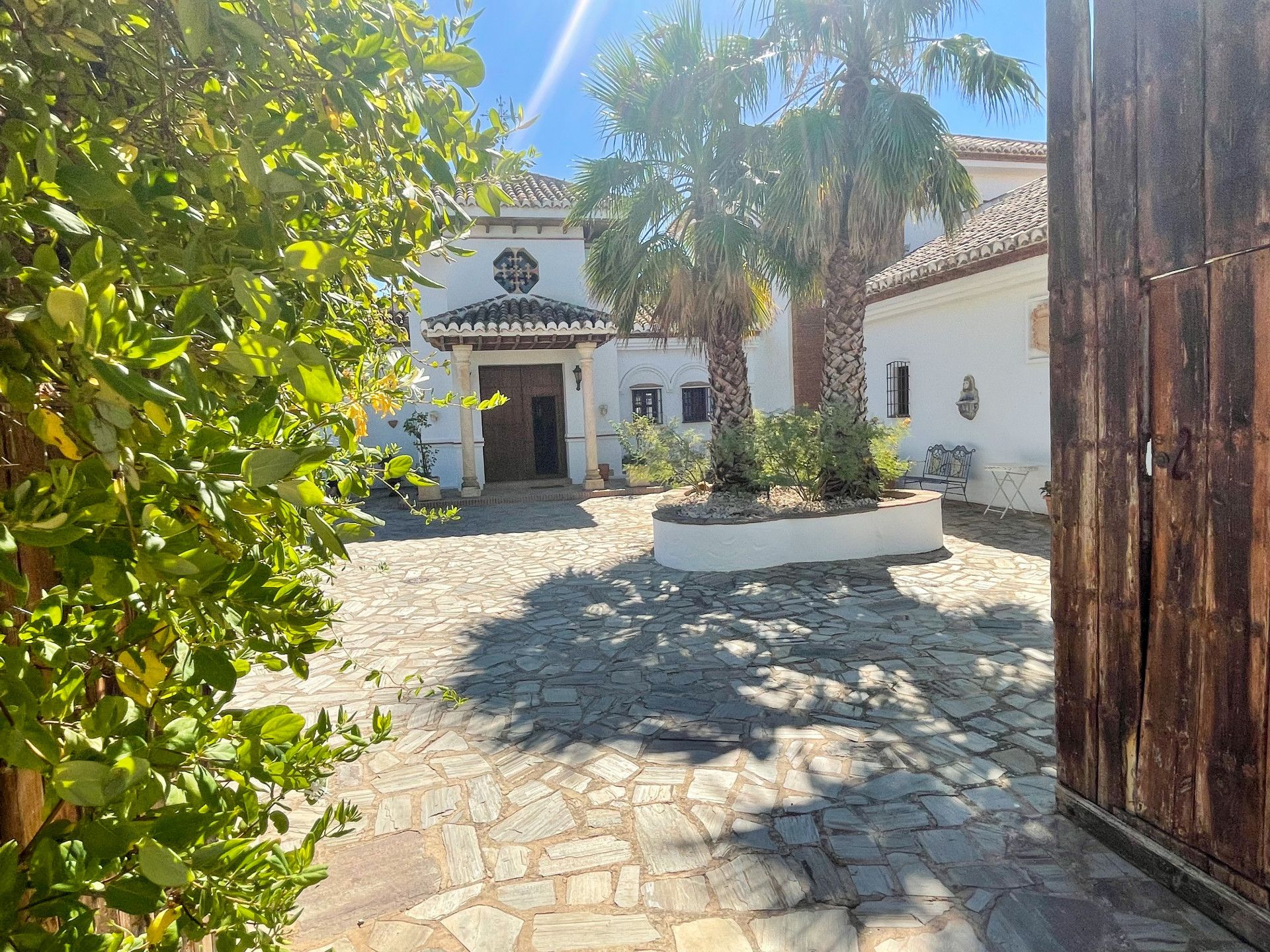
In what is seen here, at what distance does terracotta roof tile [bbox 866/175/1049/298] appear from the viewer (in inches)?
387

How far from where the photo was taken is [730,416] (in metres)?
10.1

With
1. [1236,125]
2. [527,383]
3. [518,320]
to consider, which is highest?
[518,320]

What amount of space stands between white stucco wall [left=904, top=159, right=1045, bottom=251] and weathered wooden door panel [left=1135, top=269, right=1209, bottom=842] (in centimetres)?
1704

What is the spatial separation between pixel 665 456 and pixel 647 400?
8468 millimetres


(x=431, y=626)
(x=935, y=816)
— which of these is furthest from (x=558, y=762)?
(x=431, y=626)

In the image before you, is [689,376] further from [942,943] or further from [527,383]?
[942,943]

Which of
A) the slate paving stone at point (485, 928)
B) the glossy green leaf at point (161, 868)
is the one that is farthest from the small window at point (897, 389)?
the glossy green leaf at point (161, 868)

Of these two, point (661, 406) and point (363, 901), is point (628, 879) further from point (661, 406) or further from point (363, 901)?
point (661, 406)

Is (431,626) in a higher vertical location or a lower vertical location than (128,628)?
lower

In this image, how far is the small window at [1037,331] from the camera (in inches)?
403

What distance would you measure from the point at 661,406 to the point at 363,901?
16.8 metres

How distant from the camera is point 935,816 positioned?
3.03 metres

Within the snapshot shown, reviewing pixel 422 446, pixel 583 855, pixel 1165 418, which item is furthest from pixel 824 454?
pixel 422 446

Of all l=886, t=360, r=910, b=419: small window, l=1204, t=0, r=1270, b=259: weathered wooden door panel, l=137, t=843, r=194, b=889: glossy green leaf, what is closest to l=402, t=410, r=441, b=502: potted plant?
l=886, t=360, r=910, b=419: small window
